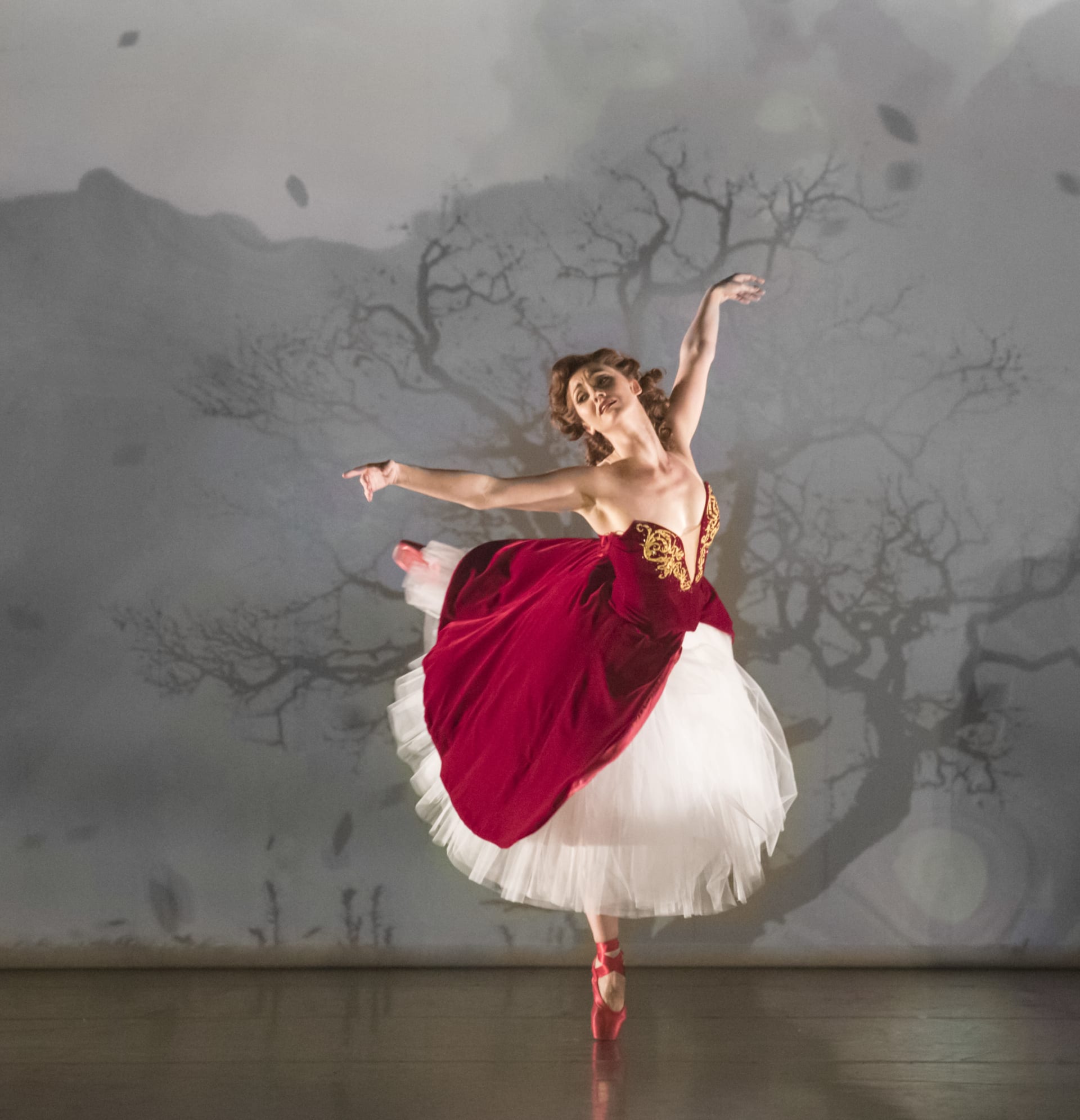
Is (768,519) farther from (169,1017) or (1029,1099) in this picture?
(169,1017)

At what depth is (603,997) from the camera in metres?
2.38

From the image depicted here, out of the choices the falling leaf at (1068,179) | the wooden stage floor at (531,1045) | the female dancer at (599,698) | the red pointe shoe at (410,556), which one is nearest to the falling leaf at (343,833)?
the wooden stage floor at (531,1045)

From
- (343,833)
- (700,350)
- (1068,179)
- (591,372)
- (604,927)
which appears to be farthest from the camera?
(1068,179)

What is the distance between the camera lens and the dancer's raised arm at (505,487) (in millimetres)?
2303

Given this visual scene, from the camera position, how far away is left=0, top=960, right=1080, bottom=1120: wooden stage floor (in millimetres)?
2016

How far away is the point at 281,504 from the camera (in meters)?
2.92

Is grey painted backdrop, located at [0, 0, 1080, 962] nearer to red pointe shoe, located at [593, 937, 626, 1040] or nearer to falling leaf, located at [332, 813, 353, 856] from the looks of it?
falling leaf, located at [332, 813, 353, 856]

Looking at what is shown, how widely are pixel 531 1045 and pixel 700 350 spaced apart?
1.69 meters

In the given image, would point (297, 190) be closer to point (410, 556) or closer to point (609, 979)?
point (410, 556)

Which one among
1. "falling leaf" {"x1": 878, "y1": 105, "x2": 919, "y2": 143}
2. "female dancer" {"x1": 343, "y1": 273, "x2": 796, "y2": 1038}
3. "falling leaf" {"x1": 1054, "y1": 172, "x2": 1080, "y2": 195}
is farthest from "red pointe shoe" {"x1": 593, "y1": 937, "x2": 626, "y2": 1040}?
"falling leaf" {"x1": 1054, "y1": 172, "x2": 1080, "y2": 195}

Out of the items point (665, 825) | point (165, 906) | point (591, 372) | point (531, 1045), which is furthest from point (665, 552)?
point (165, 906)

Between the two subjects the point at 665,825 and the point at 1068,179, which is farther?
the point at 1068,179

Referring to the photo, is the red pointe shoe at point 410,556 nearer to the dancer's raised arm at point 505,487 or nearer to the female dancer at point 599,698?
the female dancer at point 599,698

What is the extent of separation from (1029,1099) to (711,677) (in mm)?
1008
